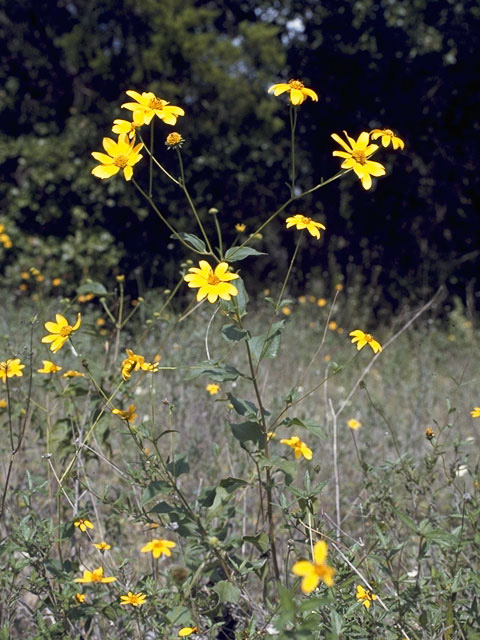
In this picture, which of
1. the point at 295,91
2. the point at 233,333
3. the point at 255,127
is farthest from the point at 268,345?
the point at 255,127

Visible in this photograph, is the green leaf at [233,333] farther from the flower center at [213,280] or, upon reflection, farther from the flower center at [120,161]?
the flower center at [120,161]

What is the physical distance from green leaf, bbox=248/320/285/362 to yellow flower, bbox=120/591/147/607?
535 mm

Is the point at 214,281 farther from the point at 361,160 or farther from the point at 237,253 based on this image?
the point at 361,160

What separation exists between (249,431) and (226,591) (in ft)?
1.06

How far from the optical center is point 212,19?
6152 millimetres

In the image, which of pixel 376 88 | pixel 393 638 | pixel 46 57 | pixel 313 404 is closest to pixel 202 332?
pixel 313 404

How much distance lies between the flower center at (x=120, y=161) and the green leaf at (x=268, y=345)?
1.46 feet

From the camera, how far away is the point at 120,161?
144 centimetres

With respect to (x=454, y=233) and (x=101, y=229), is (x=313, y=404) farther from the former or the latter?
(x=454, y=233)

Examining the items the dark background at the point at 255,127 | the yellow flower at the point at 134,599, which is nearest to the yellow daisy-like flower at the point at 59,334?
the yellow flower at the point at 134,599

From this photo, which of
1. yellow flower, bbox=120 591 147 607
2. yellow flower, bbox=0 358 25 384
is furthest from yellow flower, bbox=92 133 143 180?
yellow flower, bbox=120 591 147 607

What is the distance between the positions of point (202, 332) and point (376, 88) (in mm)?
3665

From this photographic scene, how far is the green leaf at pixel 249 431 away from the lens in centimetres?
154

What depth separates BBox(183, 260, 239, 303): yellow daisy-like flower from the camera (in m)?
1.35
